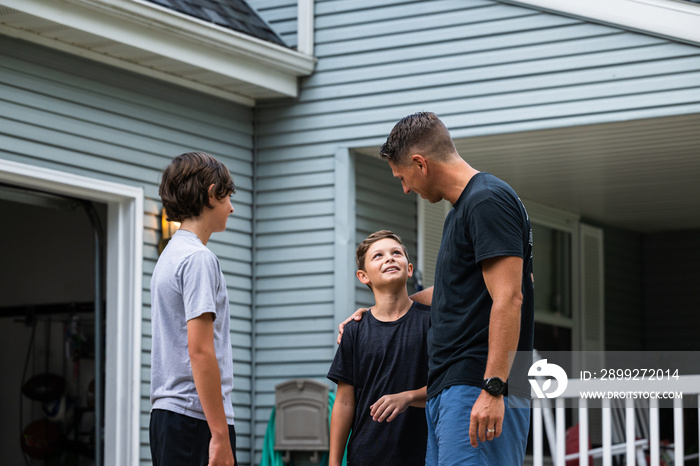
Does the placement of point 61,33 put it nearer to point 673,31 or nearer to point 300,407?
point 300,407

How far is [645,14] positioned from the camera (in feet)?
19.8

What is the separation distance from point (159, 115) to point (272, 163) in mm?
962

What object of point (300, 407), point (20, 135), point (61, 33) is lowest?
point (300, 407)

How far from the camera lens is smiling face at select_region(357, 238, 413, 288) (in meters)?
3.60

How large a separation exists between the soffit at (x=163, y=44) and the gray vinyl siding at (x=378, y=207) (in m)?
0.77

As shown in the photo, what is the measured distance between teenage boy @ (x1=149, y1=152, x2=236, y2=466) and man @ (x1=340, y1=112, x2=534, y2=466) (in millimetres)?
577

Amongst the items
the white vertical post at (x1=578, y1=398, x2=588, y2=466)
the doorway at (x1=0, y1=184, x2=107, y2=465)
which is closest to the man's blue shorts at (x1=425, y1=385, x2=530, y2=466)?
the white vertical post at (x1=578, y1=398, x2=588, y2=466)

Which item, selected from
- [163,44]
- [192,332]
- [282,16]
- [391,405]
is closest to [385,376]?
[391,405]

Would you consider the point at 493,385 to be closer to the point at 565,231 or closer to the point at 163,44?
the point at 163,44

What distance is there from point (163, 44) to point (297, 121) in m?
1.25

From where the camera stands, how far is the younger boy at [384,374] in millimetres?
3434

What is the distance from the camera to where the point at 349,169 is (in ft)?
22.7

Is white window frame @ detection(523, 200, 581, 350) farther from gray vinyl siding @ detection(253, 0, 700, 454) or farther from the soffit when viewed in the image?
the soffit


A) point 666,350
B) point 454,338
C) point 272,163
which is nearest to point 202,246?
point 454,338
